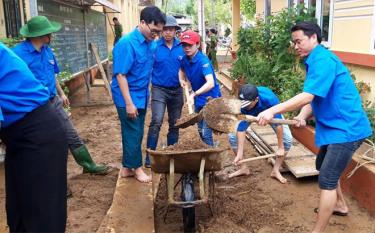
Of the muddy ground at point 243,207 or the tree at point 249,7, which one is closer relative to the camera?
the muddy ground at point 243,207

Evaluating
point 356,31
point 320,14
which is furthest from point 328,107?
point 320,14

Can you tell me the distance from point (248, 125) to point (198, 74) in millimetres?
848

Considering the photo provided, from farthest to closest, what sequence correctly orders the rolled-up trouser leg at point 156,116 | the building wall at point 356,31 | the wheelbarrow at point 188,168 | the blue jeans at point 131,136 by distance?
the building wall at point 356,31
the rolled-up trouser leg at point 156,116
the blue jeans at point 131,136
the wheelbarrow at point 188,168

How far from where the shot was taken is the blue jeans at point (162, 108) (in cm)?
493

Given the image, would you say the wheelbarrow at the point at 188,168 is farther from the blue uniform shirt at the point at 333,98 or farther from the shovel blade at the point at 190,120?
the blue uniform shirt at the point at 333,98

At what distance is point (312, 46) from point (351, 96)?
19.2 inches

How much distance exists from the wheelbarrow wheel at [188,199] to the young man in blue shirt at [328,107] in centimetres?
86

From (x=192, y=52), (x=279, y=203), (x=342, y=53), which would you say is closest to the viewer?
(x=279, y=203)

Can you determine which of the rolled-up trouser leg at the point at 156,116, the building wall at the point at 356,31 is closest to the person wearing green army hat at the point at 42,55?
the rolled-up trouser leg at the point at 156,116

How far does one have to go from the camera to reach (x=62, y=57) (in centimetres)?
845

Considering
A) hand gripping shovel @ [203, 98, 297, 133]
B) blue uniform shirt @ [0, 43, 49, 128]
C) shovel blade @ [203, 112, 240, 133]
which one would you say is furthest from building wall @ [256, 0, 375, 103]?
blue uniform shirt @ [0, 43, 49, 128]

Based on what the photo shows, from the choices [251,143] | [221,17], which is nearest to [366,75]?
[251,143]

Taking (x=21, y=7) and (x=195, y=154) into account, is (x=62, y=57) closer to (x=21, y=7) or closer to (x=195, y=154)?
(x=21, y=7)

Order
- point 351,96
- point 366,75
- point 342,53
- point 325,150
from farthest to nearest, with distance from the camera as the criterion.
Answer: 1. point 342,53
2. point 366,75
3. point 325,150
4. point 351,96
